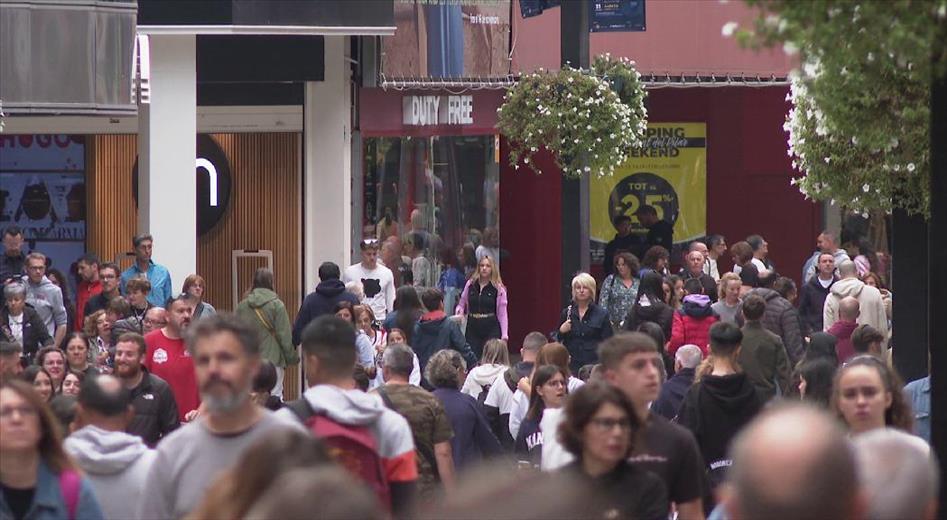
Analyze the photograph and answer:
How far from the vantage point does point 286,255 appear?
22.0 m

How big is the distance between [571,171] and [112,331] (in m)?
5.32

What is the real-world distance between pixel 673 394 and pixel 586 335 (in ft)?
15.4

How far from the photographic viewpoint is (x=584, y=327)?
1585 cm

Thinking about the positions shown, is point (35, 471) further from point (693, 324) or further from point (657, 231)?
point (657, 231)

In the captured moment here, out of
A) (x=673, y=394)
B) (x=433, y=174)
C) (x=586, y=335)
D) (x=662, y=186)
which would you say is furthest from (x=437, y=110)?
(x=673, y=394)

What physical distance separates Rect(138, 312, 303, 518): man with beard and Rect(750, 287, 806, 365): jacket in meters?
9.86

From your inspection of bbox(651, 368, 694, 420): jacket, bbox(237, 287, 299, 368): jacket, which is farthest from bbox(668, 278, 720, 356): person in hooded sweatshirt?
bbox(651, 368, 694, 420): jacket

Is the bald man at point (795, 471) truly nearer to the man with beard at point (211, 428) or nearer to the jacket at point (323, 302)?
the man with beard at point (211, 428)

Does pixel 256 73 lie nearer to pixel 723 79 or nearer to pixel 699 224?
→ pixel 723 79

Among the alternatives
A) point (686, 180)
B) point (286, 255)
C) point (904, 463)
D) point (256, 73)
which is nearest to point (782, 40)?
point (904, 463)

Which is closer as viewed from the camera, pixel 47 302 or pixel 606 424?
pixel 606 424

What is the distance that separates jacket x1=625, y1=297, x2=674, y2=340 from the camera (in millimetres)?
16109

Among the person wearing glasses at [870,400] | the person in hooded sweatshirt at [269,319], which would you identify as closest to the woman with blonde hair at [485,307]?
the person in hooded sweatshirt at [269,319]

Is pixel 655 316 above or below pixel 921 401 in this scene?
above
